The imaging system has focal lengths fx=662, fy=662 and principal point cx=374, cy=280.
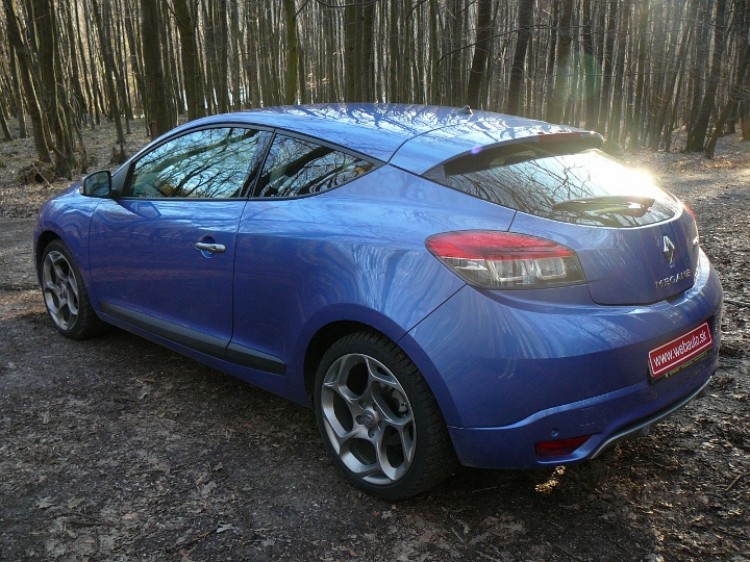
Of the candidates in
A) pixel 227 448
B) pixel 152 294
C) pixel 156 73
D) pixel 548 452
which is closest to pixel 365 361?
pixel 548 452

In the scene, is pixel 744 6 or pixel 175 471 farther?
pixel 744 6

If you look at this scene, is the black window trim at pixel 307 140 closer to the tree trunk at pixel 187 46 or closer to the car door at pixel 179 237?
the car door at pixel 179 237

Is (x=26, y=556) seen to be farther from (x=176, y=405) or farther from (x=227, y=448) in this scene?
(x=176, y=405)

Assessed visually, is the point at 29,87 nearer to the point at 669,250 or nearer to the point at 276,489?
the point at 276,489

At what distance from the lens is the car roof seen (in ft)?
9.03

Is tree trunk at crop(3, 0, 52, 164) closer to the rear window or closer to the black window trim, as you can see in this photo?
the black window trim

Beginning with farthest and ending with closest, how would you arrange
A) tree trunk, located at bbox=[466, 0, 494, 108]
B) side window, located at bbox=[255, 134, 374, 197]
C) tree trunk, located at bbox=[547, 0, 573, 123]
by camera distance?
tree trunk, located at bbox=[547, 0, 573, 123] → tree trunk, located at bbox=[466, 0, 494, 108] → side window, located at bbox=[255, 134, 374, 197]

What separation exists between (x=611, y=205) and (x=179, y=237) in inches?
84.8

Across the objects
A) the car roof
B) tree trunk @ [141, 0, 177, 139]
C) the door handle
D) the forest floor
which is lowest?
the forest floor

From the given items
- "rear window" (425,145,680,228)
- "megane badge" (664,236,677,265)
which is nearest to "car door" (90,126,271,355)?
"rear window" (425,145,680,228)

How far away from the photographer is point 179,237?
3490 millimetres

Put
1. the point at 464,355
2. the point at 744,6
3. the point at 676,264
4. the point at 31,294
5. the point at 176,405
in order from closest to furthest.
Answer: the point at 464,355, the point at 676,264, the point at 176,405, the point at 31,294, the point at 744,6

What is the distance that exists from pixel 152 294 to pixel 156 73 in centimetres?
685

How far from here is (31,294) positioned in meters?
5.87
